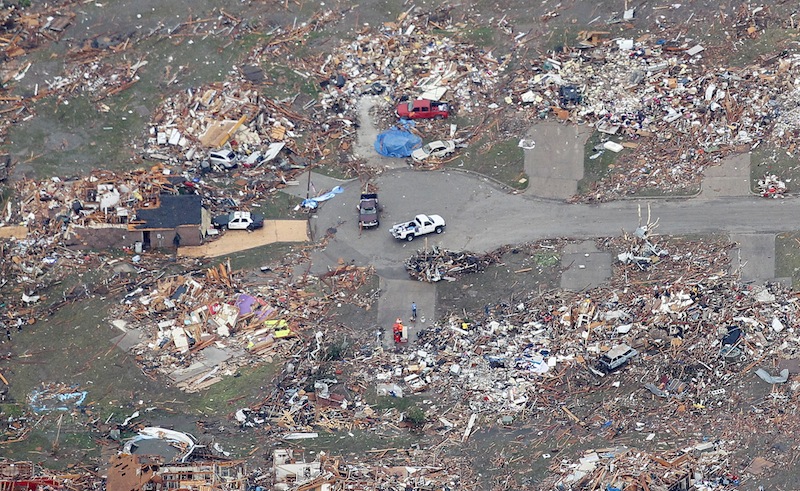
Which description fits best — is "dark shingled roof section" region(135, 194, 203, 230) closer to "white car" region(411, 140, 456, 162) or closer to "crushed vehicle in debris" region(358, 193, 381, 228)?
"crushed vehicle in debris" region(358, 193, 381, 228)

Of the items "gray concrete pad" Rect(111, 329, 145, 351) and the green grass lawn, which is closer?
"gray concrete pad" Rect(111, 329, 145, 351)

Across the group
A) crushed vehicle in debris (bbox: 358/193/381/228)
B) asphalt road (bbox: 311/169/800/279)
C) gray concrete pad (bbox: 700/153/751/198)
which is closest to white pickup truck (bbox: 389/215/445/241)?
asphalt road (bbox: 311/169/800/279)

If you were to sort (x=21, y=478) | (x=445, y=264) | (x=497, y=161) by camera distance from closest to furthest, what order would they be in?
(x=21, y=478) → (x=445, y=264) → (x=497, y=161)

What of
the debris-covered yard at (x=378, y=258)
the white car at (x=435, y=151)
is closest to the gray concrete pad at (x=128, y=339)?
the debris-covered yard at (x=378, y=258)

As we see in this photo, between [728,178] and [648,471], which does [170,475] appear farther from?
A: [728,178]

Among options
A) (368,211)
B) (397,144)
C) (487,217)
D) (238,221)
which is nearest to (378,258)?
(368,211)

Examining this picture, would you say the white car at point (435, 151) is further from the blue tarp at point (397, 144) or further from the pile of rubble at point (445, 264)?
the pile of rubble at point (445, 264)

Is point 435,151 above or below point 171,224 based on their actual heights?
above
